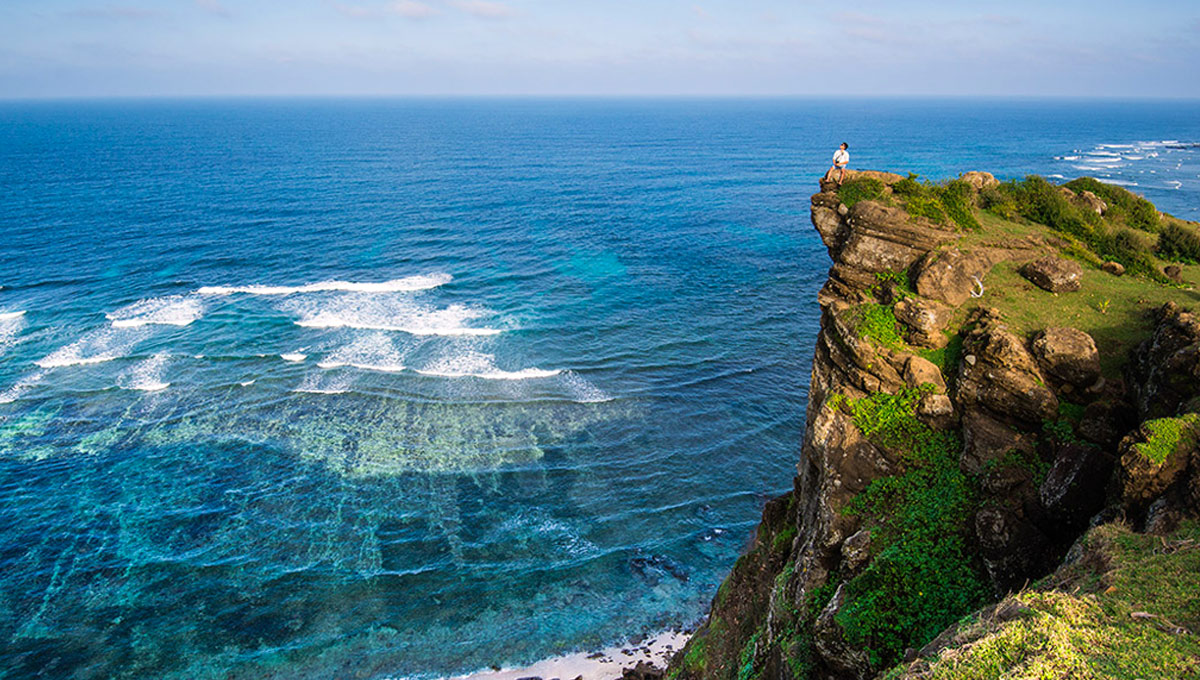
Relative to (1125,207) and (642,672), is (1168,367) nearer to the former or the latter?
(1125,207)

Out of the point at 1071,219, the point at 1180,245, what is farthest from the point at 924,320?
the point at 1180,245

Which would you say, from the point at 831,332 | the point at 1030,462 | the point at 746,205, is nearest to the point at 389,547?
the point at 831,332

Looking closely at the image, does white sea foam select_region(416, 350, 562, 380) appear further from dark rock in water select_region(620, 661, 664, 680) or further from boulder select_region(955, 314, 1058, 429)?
boulder select_region(955, 314, 1058, 429)

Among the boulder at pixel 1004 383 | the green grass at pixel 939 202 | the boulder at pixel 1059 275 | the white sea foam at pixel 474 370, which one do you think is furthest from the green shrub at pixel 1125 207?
the white sea foam at pixel 474 370

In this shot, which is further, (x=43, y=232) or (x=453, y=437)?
(x=43, y=232)

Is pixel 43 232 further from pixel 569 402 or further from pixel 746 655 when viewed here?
pixel 746 655

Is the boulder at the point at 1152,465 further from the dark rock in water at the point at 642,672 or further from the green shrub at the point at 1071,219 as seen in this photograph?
the dark rock in water at the point at 642,672

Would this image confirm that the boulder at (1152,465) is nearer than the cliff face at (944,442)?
Yes
